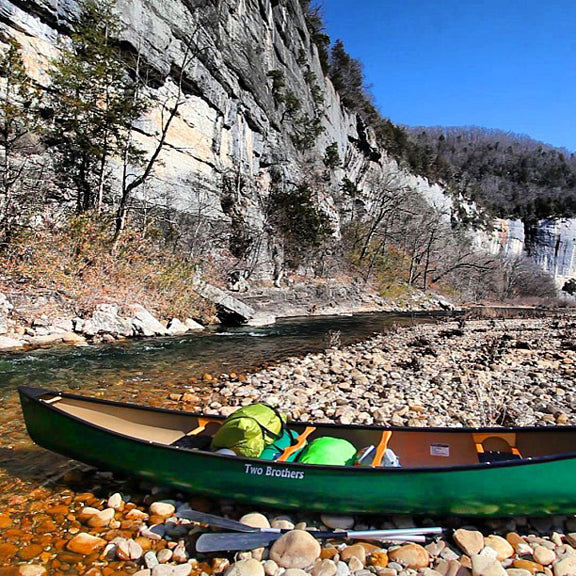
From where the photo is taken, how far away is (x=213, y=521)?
313 cm

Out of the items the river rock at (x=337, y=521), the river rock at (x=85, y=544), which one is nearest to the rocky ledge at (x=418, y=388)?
the river rock at (x=337, y=521)

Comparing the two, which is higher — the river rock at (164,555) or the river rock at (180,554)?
the river rock at (180,554)

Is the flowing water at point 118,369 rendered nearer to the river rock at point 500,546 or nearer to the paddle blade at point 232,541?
the paddle blade at point 232,541

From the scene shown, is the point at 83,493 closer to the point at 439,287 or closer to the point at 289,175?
the point at 289,175

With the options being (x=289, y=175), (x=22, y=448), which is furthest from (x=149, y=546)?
(x=289, y=175)

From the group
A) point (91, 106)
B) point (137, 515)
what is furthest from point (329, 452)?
point (91, 106)

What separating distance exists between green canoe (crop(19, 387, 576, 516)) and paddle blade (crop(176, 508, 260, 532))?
0.58 ft

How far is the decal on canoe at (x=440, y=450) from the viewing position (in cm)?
384

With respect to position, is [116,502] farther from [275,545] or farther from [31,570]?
[275,545]

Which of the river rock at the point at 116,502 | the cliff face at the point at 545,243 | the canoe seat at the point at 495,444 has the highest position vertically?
the cliff face at the point at 545,243

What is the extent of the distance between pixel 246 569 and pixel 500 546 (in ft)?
6.01

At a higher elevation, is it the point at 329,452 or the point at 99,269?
the point at 99,269

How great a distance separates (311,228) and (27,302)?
2032cm

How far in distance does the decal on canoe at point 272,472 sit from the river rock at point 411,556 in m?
0.83
